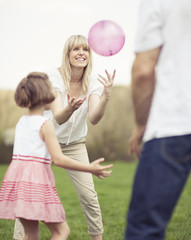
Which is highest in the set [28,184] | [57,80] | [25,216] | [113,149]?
[57,80]

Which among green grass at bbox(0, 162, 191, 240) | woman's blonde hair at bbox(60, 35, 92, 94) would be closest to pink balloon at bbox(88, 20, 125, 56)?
woman's blonde hair at bbox(60, 35, 92, 94)

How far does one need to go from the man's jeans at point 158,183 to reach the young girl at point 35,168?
571mm

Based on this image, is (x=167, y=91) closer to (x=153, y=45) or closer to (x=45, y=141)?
(x=153, y=45)

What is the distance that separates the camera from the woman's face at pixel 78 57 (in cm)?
362

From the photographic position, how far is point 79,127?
371cm

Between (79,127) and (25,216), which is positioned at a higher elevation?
(79,127)

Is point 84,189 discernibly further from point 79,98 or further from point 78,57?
point 78,57

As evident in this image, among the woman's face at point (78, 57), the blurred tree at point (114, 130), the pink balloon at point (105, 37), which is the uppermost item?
the pink balloon at point (105, 37)

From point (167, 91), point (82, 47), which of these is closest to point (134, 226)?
point (167, 91)

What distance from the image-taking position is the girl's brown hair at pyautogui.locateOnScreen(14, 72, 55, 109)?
2.58 m

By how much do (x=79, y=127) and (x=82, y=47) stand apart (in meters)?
0.72

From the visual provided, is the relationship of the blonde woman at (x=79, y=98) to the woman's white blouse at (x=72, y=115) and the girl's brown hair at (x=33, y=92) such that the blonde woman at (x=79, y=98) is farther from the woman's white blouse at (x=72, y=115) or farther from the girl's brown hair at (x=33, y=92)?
the girl's brown hair at (x=33, y=92)

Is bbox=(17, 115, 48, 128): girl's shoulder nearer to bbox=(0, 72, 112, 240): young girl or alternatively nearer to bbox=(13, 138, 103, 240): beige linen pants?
bbox=(0, 72, 112, 240): young girl

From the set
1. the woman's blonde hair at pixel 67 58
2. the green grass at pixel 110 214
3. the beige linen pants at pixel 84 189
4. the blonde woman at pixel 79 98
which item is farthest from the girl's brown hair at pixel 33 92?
the green grass at pixel 110 214
